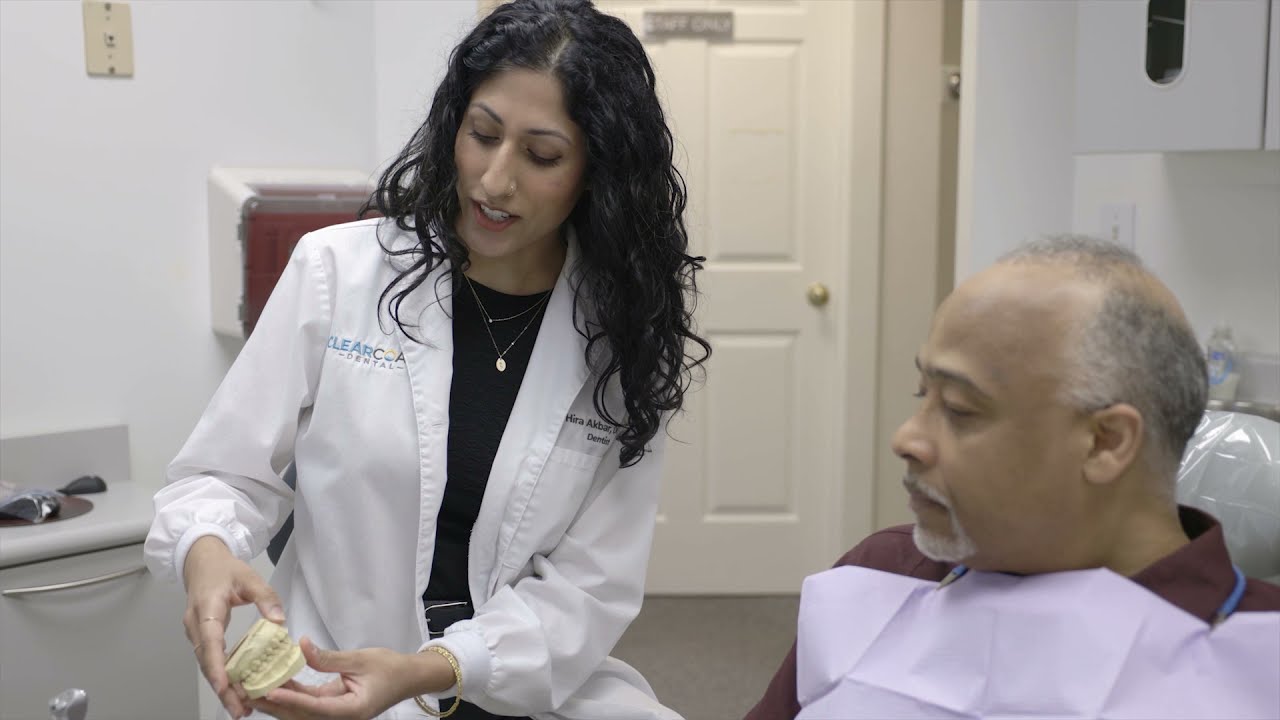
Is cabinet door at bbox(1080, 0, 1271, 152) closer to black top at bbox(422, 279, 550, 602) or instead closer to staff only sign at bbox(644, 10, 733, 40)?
black top at bbox(422, 279, 550, 602)

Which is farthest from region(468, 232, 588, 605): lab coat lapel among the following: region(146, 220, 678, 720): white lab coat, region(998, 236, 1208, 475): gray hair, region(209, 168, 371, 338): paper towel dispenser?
region(209, 168, 371, 338): paper towel dispenser

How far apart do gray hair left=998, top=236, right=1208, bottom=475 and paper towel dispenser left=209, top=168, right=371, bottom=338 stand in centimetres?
187

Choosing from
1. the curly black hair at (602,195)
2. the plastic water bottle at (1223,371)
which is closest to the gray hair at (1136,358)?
the curly black hair at (602,195)

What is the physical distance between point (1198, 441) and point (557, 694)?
0.85 meters

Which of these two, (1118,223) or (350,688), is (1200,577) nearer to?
(350,688)

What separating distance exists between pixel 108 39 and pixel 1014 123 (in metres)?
2.09

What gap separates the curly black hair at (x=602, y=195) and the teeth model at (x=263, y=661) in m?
0.46

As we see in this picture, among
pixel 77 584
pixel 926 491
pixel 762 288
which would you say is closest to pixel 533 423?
pixel 926 491

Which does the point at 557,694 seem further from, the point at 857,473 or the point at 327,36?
the point at 857,473

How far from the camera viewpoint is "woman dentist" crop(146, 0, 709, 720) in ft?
4.89

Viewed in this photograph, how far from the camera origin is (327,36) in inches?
111

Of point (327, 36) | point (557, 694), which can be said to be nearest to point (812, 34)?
point (327, 36)

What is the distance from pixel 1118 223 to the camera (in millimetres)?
2809

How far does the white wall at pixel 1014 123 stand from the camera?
118 inches
